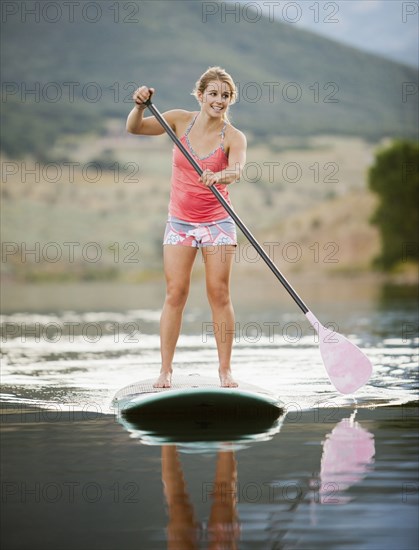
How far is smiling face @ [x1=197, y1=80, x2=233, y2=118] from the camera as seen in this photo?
20.6 feet

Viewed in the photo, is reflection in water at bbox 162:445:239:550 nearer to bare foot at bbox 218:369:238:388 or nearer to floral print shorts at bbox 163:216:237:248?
bare foot at bbox 218:369:238:388

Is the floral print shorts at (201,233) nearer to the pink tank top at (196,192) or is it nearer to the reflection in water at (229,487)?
the pink tank top at (196,192)

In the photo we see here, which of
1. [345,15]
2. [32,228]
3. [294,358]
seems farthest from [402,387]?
[345,15]

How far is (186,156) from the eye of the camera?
6230 millimetres

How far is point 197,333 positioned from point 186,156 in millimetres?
5941

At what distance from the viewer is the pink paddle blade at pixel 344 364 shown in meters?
6.45

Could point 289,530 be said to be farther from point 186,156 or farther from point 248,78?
point 248,78

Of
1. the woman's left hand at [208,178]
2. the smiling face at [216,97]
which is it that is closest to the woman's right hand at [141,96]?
the smiling face at [216,97]

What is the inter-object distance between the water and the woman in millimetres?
582

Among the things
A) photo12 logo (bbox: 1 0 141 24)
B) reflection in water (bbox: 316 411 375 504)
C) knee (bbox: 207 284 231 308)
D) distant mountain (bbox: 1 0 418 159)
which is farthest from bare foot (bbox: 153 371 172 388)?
photo12 logo (bbox: 1 0 141 24)

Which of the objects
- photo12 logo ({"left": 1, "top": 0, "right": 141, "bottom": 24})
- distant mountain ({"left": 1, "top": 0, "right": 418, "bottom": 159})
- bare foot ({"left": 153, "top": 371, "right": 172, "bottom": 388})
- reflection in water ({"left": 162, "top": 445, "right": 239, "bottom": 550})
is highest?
photo12 logo ({"left": 1, "top": 0, "right": 141, "bottom": 24})

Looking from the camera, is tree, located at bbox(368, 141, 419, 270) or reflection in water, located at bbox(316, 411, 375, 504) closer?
reflection in water, located at bbox(316, 411, 375, 504)

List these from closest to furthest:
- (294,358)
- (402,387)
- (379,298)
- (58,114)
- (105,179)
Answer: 1. (402,387)
2. (294,358)
3. (379,298)
4. (105,179)
5. (58,114)

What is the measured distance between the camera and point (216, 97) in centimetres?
628
